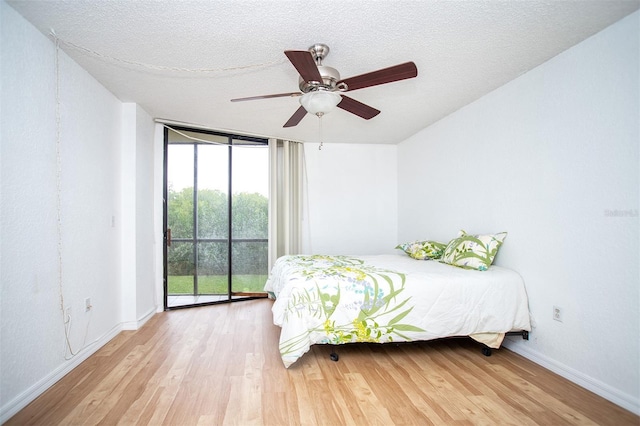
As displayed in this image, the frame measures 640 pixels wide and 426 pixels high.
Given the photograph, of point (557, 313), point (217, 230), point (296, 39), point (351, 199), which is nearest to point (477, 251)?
point (557, 313)

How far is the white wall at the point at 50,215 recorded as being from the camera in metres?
1.80

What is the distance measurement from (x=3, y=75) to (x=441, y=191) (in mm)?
3838

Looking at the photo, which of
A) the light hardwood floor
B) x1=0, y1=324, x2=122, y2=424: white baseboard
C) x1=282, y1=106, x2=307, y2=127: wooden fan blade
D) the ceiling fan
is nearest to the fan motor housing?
the ceiling fan

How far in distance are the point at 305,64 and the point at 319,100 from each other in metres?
0.33

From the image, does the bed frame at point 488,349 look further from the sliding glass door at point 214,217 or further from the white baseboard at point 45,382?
the sliding glass door at point 214,217

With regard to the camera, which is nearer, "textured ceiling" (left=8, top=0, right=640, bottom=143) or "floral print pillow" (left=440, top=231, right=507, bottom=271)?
"textured ceiling" (left=8, top=0, right=640, bottom=143)

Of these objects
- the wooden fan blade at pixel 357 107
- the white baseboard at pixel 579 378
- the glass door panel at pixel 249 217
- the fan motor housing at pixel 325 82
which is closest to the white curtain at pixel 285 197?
the glass door panel at pixel 249 217

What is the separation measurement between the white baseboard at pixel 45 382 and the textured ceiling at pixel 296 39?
7.18 feet

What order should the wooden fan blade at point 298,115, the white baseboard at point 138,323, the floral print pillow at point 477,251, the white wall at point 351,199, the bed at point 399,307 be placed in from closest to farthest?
the bed at point 399,307
the wooden fan blade at point 298,115
the floral print pillow at point 477,251
the white baseboard at point 138,323
the white wall at point 351,199

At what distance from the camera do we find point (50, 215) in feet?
7.00

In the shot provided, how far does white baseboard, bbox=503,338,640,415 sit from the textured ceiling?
7.27 feet

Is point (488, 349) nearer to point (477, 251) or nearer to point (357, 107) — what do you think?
point (477, 251)

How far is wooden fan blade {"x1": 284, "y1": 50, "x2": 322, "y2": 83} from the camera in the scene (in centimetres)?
167

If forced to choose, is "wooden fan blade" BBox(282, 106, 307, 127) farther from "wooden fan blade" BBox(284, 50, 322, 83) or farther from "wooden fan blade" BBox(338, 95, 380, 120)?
"wooden fan blade" BBox(284, 50, 322, 83)
